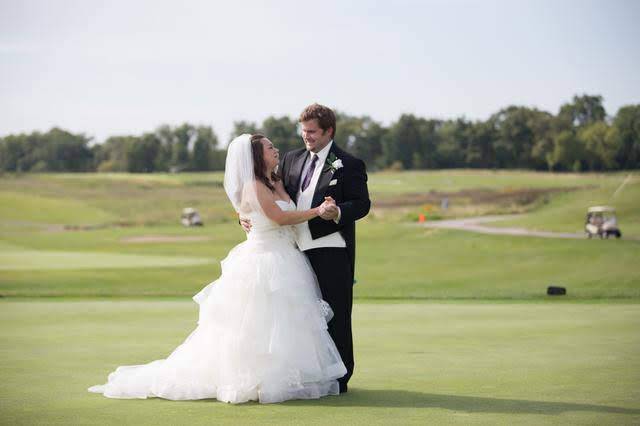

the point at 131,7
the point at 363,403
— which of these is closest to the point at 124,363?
the point at 363,403

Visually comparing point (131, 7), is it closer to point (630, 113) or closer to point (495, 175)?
point (630, 113)

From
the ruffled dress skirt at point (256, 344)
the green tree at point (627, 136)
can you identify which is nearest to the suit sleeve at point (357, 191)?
the ruffled dress skirt at point (256, 344)

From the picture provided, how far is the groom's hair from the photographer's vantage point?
284 inches

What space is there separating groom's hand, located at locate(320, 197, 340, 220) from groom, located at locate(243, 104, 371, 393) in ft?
0.49

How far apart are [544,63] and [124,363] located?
113 feet

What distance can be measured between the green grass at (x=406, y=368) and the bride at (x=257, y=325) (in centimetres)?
19

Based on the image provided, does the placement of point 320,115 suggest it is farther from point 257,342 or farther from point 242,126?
point 242,126

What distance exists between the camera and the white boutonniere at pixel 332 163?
7324 millimetres

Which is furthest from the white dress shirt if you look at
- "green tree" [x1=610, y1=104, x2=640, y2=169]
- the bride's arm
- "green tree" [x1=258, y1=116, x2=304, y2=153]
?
"green tree" [x1=258, y1=116, x2=304, y2=153]

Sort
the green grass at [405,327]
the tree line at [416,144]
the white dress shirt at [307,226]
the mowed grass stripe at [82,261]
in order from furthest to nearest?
1. the tree line at [416,144]
2. the mowed grass stripe at [82,261]
3. the white dress shirt at [307,226]
4. the green grass at [405,327]

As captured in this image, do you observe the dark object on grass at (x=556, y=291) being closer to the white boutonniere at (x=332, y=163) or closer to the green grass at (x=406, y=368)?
the green grass at (x=406, y=368)

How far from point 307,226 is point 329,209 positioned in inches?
15.8

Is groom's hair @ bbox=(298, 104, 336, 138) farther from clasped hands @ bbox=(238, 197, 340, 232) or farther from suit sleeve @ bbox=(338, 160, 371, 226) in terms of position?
clasped hands @ bbox=(238, 197, 340, 232)

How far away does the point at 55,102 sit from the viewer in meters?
42.3
